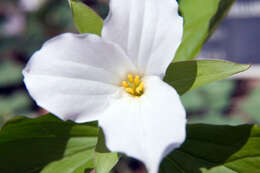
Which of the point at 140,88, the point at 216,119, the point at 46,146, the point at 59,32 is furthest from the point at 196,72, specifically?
the point at 59,32

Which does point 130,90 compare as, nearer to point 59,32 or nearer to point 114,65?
point 114,65

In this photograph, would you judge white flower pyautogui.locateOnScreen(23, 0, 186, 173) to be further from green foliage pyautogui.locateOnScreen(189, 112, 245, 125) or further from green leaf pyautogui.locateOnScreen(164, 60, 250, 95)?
green foliage pyautogui.locateOnScreen(189, 112, 245, 125)

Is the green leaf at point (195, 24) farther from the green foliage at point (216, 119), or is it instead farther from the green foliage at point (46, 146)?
the green foliage at point (216, 119)

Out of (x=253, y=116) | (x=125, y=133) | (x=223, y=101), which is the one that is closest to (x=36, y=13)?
(x=223, y=101)

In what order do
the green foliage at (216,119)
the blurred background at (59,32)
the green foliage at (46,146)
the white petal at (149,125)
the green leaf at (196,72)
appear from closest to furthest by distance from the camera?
the white petal at (149,125) → the green leaf at (196,72) → the green foliage at (46,146) → the green foliage at (216,119) → the blurred background at (59,32)

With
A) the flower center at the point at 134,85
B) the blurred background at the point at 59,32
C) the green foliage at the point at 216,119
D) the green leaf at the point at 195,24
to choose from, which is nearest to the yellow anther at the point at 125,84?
the flower center at the point at 134,85

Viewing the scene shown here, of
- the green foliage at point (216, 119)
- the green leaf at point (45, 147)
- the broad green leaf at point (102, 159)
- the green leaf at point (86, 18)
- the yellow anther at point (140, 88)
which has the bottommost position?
the green foliage at point (216, 119)
